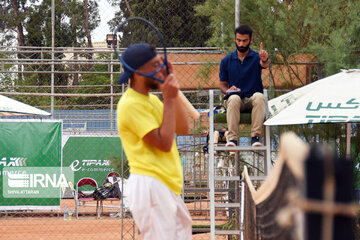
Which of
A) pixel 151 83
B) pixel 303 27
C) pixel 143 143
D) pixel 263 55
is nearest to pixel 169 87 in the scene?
pixel 151 83

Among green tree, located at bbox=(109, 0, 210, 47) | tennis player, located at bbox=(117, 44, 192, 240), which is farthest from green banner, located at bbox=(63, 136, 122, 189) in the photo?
tennis player, located at bbox=(117, 44, 192, 240)

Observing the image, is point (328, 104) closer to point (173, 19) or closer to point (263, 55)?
point (263, 55)

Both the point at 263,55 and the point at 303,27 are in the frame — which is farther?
the point at 303,27

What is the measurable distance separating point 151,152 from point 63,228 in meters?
10.3

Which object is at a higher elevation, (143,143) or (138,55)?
(138,55)

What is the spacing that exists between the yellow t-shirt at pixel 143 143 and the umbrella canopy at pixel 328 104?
355 cm

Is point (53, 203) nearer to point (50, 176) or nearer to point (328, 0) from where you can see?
point (50, 176)

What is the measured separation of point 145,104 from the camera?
3.32 meters

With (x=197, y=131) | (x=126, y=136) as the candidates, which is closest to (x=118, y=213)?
(x=197, y=131)

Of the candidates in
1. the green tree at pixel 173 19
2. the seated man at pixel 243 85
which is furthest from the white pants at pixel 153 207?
the green tree at pixel 173 19

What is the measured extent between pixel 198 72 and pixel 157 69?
7.18m

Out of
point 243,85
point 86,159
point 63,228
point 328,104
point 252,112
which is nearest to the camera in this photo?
point 328,104

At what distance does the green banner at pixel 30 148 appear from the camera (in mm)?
11992

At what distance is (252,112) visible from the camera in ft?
24.9
